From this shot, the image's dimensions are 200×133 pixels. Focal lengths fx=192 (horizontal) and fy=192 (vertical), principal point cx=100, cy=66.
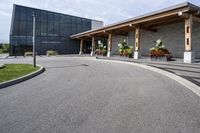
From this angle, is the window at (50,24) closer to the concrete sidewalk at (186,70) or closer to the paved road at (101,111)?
the concrete sidewalk at (186,70)

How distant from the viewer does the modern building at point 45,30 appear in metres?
40.4

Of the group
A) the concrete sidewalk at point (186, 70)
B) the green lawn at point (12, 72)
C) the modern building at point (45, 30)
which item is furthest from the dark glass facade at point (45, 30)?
the concrete sidewalk at point (186, 70)

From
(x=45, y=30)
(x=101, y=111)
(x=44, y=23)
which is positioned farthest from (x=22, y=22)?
(x=101, y=111)

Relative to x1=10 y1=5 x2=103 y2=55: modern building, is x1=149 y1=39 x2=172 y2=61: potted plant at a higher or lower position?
lower

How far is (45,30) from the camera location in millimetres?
42875

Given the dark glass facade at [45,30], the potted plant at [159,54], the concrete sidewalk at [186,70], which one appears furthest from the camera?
the dark glass facade at [45,30]

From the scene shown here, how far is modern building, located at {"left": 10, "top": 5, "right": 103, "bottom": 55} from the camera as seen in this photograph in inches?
1592

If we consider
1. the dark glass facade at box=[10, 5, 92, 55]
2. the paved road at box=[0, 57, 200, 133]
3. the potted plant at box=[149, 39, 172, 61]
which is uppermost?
the dark glass facade at box=[10, 5, 92, 55]

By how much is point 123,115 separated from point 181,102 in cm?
196

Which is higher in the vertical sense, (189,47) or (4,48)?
(4,48)

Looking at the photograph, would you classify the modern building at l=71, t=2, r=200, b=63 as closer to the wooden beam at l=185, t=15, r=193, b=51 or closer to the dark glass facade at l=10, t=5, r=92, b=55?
the wooden beam at l=185, t=15, r=193, b=51

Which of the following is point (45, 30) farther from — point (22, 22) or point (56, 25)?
point (22, 22)

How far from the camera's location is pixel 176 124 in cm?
377

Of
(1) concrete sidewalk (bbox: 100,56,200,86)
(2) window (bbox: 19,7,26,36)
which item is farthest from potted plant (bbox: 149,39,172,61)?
(2) window (bbox: 19,7,26,36)
